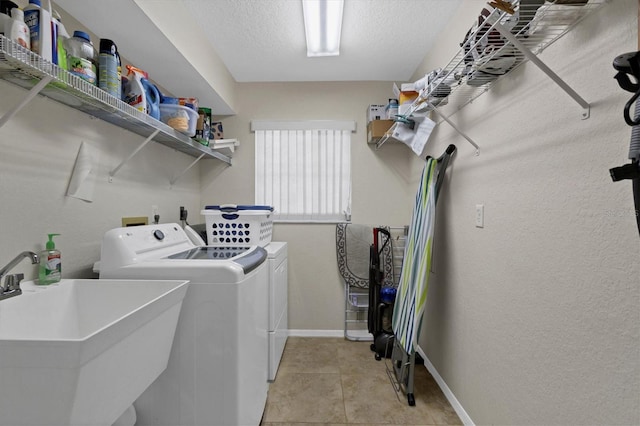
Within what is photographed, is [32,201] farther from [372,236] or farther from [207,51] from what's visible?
[372,236]

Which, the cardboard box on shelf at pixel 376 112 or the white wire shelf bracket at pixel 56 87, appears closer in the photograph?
the white wire shelf bracket at pixel 56 87

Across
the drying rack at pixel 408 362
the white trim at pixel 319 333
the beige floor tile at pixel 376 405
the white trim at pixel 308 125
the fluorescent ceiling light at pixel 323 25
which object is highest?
the fluorescent ceiling light at pixel 323 25

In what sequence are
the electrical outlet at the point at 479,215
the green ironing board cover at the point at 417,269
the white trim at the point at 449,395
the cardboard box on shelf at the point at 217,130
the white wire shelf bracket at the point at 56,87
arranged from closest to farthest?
the white wire shelf bracket at the point at 56,87 < the electrical outlet at the point at 479,215 < the white trim at the point at 449,395 < the green ironing board cover at the point at 417,269 < the cardboard box on shelf at the point at 217,130

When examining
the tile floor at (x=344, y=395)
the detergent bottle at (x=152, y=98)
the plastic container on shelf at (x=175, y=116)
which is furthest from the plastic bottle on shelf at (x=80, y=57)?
the tile floor at (x=344, y=395)

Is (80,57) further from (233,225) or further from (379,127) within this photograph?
(379,127)

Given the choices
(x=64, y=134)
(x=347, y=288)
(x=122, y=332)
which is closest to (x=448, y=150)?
(x=347, y=288)

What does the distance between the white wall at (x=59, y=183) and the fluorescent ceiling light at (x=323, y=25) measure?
52.4 inches

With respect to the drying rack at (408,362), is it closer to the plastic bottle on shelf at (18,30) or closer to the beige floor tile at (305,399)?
the beige floor tile at (305,399)

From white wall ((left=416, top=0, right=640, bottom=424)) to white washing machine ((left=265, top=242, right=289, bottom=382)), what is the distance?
1226mm

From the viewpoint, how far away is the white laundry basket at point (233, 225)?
2.09 metres

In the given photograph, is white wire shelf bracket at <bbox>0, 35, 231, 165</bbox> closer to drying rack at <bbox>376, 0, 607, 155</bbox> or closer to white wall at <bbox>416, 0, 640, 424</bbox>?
drying rack at <bbox>376, 0, 607, 155</bbox>

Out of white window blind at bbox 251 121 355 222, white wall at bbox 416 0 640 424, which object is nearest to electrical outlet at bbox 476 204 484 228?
white wall at bbox 416 0 640 424

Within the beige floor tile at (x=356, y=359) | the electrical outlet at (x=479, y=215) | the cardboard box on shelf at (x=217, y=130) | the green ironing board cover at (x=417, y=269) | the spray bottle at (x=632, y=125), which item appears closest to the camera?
the spray bottle at (x=632, y=125)

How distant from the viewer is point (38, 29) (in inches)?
35.6
